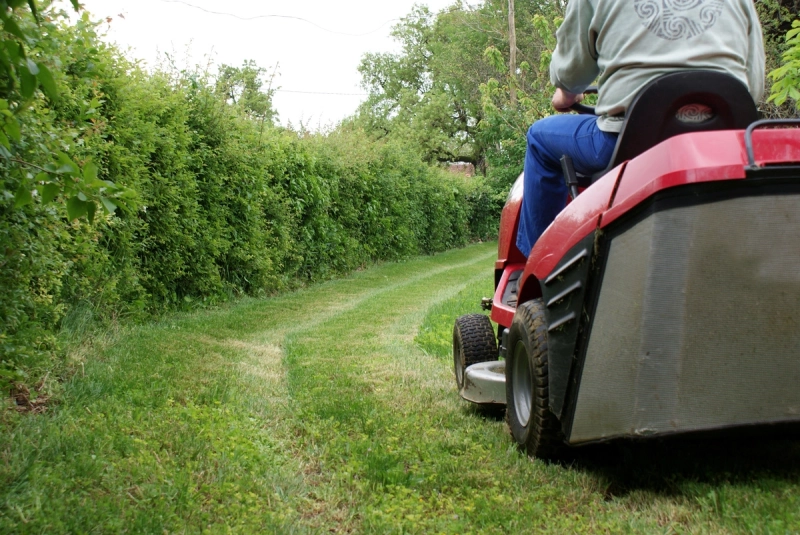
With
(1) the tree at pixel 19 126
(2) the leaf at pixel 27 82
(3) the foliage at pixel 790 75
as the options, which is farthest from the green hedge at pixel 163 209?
(3) the foliage at pixel 790 75

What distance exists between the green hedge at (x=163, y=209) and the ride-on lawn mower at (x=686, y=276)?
1.68 m

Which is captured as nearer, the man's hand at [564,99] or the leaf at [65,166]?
the leaf at [65,166]

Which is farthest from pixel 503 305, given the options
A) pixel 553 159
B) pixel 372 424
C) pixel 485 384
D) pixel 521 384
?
pixel 553 159

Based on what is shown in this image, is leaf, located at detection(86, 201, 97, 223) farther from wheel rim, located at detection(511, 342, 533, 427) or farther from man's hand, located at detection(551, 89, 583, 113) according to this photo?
man's hand, located at detection(551, 89, 583, 113)

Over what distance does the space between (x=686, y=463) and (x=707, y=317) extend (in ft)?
3.23

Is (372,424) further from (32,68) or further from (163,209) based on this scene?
(163,209)

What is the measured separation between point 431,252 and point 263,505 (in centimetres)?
2047

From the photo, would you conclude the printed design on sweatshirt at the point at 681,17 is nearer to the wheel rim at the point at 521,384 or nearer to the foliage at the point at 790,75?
the wheel rim at the point at 521,384

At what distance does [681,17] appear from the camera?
9.23 feet

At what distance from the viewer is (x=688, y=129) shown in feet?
9.16

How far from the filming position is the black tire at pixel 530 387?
3.09m

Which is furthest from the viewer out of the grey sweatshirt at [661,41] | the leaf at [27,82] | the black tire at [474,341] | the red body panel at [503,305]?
the black tire at [474,341]

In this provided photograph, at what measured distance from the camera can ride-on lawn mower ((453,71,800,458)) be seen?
2.31m

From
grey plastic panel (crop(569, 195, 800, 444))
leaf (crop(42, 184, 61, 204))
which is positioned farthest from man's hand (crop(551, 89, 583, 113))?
leaf (crop(42, 184, 61, 204))
